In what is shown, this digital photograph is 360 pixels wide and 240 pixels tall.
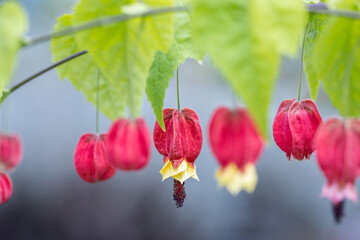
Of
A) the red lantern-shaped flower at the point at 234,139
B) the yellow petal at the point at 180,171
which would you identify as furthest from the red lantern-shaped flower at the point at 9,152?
the red lantern-shaped flower at the point at 234,139

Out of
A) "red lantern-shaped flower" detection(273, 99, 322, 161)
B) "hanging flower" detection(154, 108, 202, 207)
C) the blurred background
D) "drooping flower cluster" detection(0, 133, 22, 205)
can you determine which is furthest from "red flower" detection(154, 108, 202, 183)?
the blurred background

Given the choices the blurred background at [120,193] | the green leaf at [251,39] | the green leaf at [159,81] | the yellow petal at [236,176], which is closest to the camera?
the green leaf at [251,39]

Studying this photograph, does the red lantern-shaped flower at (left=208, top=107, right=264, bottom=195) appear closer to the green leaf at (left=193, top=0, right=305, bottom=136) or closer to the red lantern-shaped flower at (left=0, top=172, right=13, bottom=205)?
the green leaf at (left=193, top=0, right=305, bottom=136)

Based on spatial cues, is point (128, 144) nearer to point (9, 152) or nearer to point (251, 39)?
point (251, 39)

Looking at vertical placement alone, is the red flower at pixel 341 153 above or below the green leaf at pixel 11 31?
below

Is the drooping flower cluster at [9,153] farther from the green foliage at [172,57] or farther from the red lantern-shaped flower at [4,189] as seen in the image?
the green foliage at [172,57]

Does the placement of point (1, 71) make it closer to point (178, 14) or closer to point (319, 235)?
point (178, 14)

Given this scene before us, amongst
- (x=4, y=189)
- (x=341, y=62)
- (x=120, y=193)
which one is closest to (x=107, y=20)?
(x=341, y=62)
